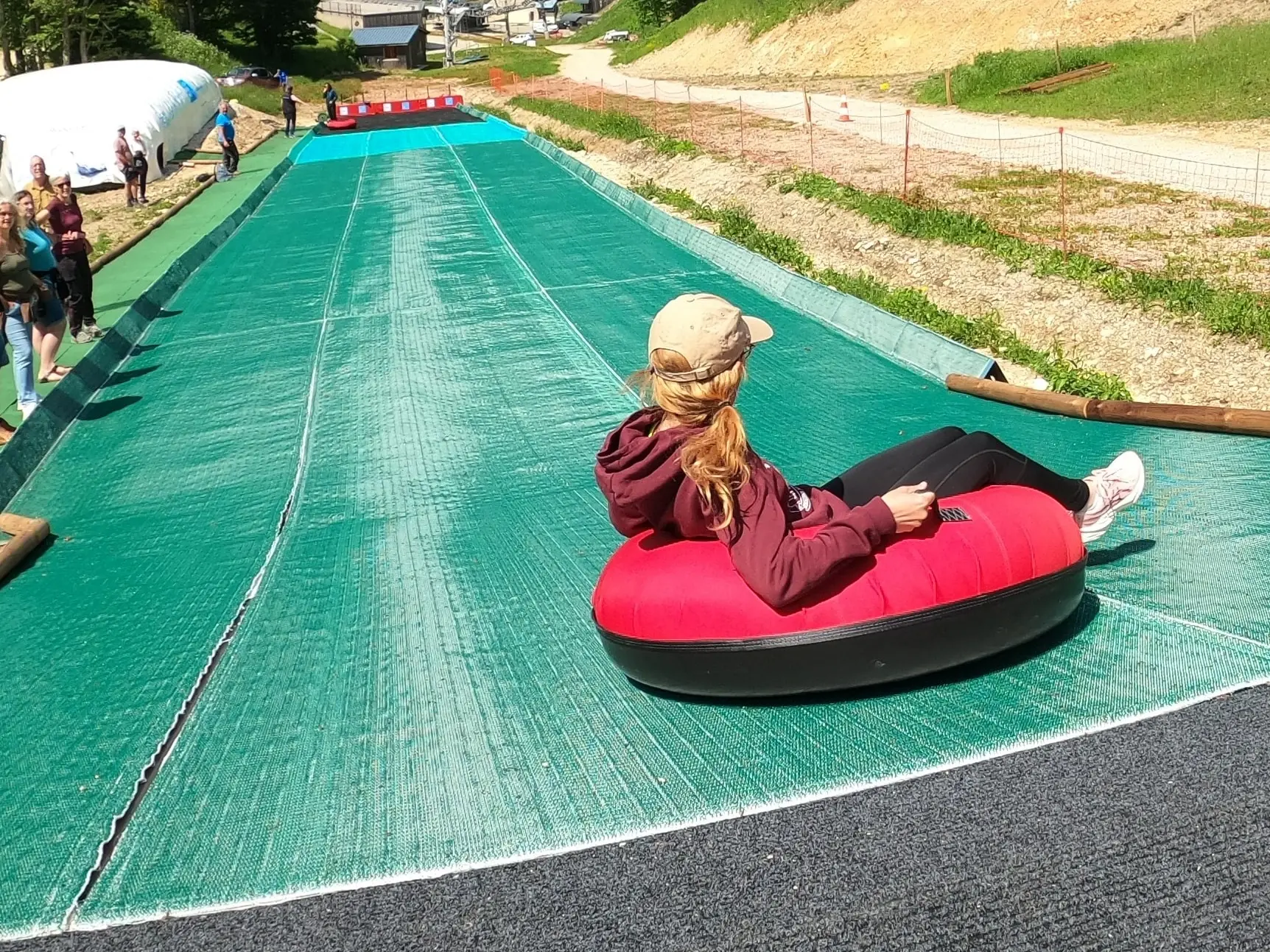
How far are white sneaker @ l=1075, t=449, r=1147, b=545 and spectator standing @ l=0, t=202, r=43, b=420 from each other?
7.11 meters

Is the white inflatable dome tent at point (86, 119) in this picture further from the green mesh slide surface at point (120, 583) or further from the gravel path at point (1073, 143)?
the green mesh slide surface at point (120, 583)

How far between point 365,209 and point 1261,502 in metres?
15.7

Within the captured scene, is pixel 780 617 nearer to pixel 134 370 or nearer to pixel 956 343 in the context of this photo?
pixel 956 343

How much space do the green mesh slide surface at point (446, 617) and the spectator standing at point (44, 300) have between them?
2.40ft

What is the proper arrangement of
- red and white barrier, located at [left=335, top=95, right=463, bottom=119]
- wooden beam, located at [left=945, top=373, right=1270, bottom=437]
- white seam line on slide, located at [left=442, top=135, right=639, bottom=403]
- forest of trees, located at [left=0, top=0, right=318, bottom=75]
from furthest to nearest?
1. forest of trees, located at [left=0, top=0, right=318, bottom=75]
2. red and white barrier, located at [left=335, top=95, right=463, bottom=119]
3. white seam line on slide, located at [left=442, top=135, right=639, bottom=403]
4. wooden beam, located at [left=945, top=373, right=1270, bottom=437]

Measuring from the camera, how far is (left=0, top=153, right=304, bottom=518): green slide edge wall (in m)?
7.74

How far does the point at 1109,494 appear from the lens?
4254 millimetres

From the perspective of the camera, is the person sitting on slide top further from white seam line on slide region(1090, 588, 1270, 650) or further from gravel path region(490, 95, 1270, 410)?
gravel path region(490, 95, 1270, 410)

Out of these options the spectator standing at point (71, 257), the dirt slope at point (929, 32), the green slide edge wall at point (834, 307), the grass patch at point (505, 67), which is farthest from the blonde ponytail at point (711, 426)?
the grass patch at point (505, 67)

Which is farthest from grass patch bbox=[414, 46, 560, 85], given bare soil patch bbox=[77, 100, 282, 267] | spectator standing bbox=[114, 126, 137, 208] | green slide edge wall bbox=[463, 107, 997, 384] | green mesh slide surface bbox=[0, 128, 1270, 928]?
green mesh slide surface bbox=[0, 128, 1270, 928]

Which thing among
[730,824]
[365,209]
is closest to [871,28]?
[365,209]

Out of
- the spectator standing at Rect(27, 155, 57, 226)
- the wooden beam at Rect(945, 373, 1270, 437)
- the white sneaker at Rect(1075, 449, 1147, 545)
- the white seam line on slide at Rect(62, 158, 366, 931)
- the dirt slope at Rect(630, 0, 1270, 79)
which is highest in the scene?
the dirt slope at Rect(630, 0, 1270, 79)

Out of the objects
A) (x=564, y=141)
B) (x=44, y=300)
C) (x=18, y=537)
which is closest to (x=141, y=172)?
(x=564, y=141)

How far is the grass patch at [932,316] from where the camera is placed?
8266 mm
